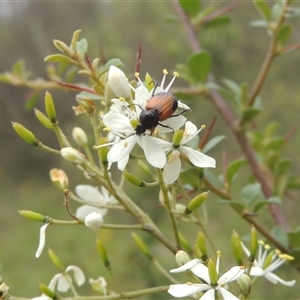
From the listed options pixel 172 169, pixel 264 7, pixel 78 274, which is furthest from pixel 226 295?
pixel 264 7

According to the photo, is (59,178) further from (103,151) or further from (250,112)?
(250,112)

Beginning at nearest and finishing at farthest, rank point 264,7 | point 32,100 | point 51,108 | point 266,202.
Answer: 1. point 51,108
2. point 266,202
3. point 264,7
4. point 32,100

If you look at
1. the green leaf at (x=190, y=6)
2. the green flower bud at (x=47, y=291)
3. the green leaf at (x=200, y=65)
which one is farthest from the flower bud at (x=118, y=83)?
the green leaf at (x=190, y=6)

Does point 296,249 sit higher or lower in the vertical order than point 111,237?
higher

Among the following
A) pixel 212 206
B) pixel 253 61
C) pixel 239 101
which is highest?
pixel 239 101

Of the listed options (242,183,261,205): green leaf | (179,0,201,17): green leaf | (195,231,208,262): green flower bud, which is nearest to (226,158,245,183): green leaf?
(242,183,261,205): green leaf

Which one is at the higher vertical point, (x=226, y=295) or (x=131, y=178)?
(x=131, y=178)

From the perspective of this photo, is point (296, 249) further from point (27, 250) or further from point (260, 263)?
point (27, 250)

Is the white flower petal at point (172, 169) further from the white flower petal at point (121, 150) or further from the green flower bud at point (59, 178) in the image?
the green flower bud at point (59, 178)

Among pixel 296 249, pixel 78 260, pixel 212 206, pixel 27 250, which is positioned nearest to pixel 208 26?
pixel 296 249
